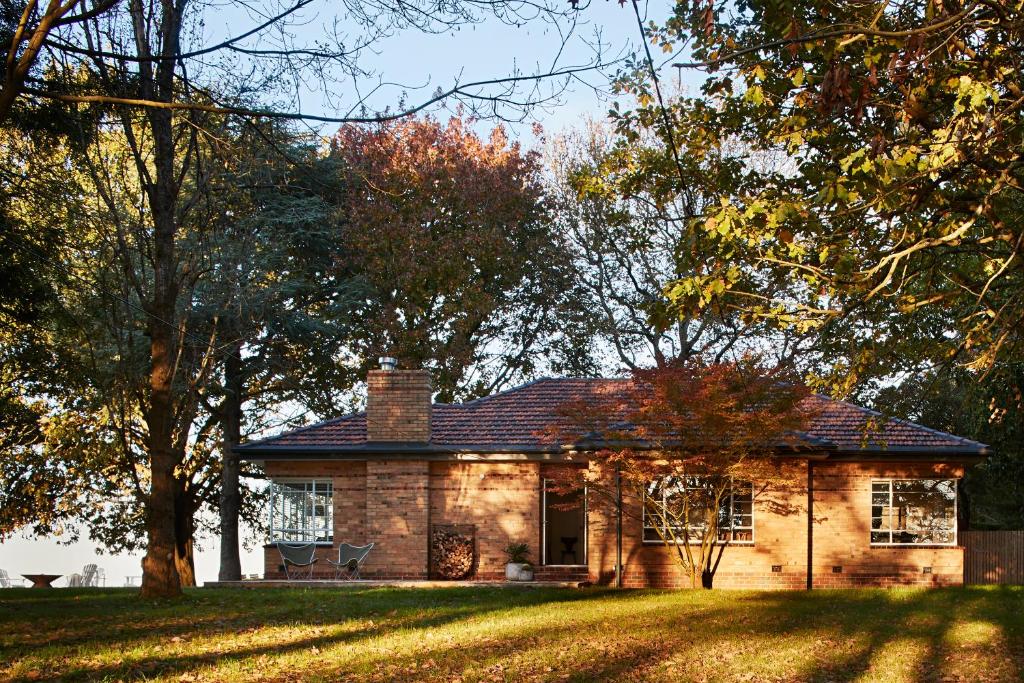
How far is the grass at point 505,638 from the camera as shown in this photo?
10.2 metres

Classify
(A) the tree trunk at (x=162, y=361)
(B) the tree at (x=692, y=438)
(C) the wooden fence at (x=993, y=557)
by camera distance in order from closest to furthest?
(A) the tree trunk at (x=162, y=361)
(B) the tree at (x=692, y=438)
(C) the wooden fence at (x=993, y=557)

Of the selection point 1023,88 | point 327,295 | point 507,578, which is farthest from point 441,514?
point 1023,88

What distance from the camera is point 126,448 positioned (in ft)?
47.9

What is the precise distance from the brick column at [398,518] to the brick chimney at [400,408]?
0.62 meters

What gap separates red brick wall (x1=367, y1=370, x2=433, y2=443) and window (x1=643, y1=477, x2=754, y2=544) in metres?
4.83

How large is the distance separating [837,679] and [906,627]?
4.75 meters

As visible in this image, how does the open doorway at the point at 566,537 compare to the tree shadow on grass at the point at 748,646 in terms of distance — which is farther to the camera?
the open doorway at the point at 566,537

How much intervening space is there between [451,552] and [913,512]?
9.37m

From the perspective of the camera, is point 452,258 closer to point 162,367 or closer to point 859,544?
point 859,544

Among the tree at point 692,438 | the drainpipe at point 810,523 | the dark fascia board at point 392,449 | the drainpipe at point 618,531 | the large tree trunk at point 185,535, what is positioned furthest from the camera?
the large tree trunk at point 185,535

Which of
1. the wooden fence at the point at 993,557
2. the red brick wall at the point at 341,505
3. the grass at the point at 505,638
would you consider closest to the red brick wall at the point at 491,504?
the red brick wall at the point at 341,505

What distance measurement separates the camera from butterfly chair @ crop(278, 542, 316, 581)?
22.7m

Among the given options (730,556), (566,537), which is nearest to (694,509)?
(730,556)

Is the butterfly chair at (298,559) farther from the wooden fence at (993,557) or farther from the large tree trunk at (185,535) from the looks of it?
the wooden fence at (993,557)
